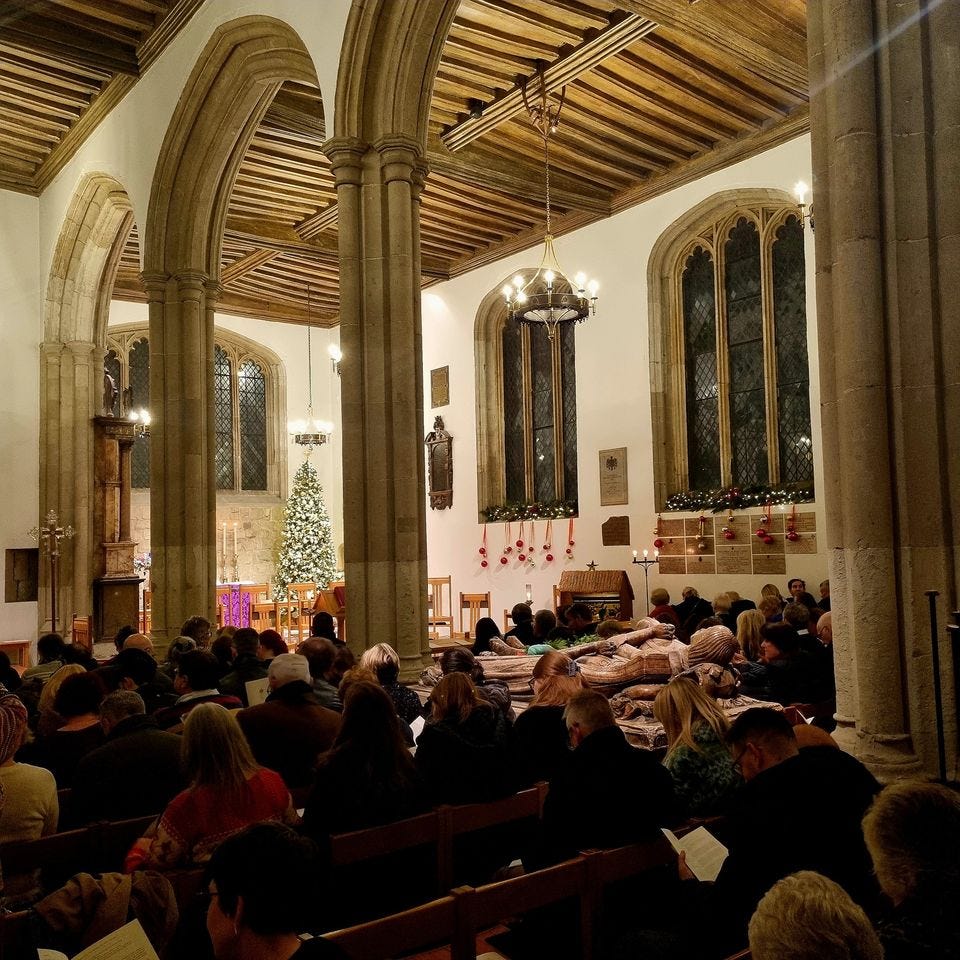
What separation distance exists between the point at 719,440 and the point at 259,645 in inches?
302

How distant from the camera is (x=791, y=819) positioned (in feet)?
→ 7.47

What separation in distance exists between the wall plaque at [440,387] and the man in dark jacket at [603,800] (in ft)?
43.2

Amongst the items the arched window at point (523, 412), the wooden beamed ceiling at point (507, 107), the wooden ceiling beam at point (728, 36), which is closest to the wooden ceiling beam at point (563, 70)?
the wooden beamed ceiling at point (507, 107)

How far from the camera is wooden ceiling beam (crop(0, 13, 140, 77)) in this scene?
8945 mm

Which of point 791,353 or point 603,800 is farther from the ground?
point 791,353

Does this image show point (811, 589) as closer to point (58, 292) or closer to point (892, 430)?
point (892, 430)

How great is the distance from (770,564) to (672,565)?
141 cm

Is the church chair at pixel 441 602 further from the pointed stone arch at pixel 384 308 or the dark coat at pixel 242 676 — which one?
the dark coat at pixel 242 676

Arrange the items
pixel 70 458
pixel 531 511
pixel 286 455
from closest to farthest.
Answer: pixel 70 458 → pixel 531 511 → pixel 286 455

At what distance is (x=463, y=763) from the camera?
3.13 metres

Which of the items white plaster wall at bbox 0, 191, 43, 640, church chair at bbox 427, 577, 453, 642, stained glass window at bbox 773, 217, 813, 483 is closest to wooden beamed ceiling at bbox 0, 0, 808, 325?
white plaster wall at bbox 0, 191, 43, 640

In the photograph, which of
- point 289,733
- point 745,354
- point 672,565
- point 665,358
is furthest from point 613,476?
point 289,733

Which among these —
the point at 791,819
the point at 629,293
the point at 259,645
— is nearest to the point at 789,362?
the point at 629,293

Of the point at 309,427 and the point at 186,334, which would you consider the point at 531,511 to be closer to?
the point at 309,427
